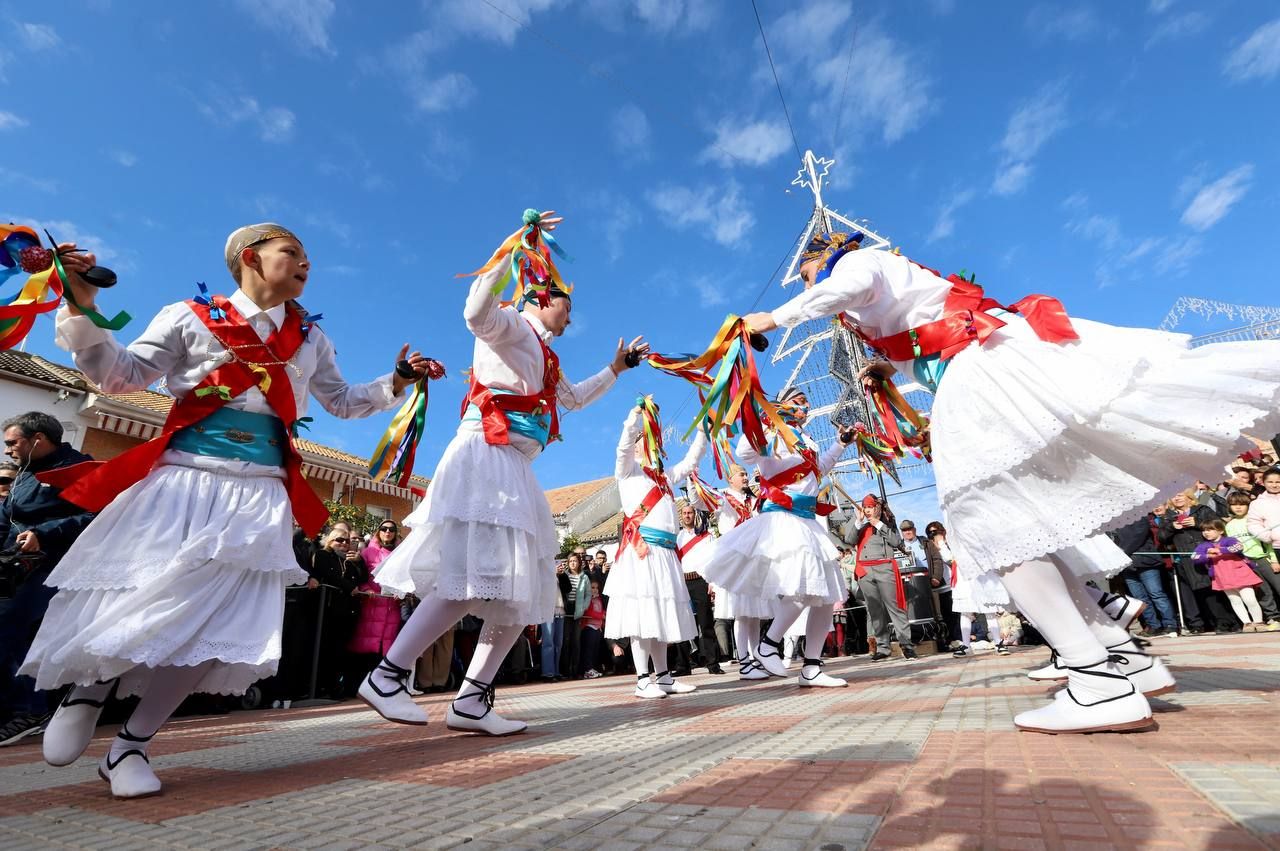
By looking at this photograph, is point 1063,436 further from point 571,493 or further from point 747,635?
point 571,493

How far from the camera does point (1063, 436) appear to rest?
2365 millimetres

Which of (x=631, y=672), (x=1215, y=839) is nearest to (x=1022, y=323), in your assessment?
(x=1215, y=839)

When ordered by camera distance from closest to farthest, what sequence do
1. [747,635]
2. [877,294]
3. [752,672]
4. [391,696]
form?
1. [877,294]
2. [391,696]
3. [752,672]
4. [747,635]

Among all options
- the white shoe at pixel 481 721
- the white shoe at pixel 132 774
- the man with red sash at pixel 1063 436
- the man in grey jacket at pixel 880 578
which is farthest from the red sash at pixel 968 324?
the man in grey jacket at pixel 880 578

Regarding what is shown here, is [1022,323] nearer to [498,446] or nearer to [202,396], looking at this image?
[498,446]

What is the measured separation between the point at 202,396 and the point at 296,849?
174 centimetres

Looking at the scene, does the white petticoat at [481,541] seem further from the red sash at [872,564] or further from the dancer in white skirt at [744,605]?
the red sash at [872,564]

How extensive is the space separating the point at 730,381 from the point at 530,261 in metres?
1.25

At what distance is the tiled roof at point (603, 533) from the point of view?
38.3 metres

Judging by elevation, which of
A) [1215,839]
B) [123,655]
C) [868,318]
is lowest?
[1215,839]

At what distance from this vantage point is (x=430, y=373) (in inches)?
129

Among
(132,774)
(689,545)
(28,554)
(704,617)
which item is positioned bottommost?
Answer: (132,774)

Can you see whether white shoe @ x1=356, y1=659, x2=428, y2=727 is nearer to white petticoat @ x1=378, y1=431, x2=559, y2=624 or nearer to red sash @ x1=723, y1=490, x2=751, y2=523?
white petticoat @ x1=378, y1=431, x2=559, y2=624

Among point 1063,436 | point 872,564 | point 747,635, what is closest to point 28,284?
point 1063,436
